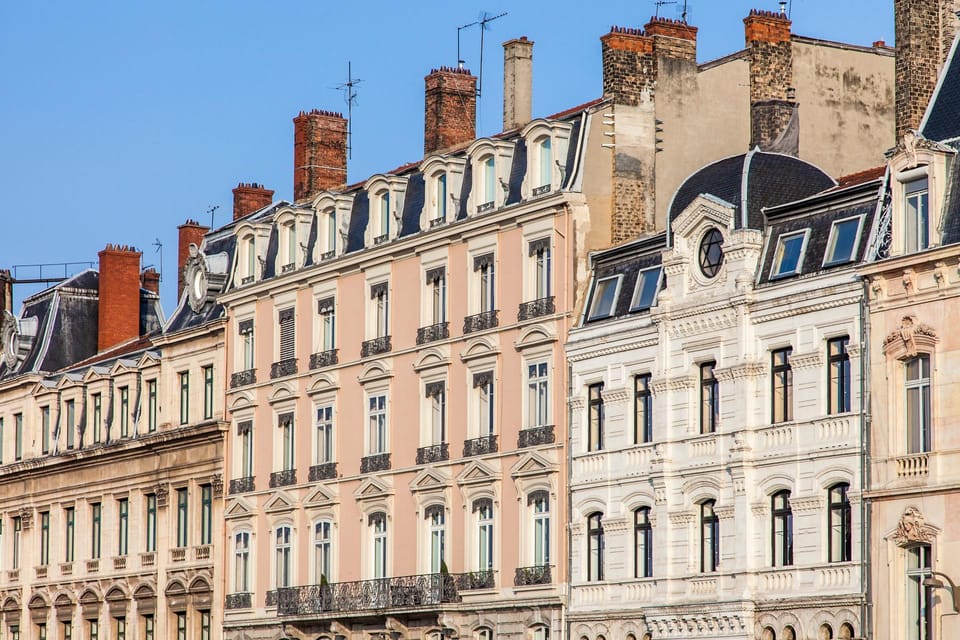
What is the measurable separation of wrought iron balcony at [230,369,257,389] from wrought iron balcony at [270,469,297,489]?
3.32 metres

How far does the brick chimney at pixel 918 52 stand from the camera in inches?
2044

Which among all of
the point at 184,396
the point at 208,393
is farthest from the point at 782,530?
the point at 184,396

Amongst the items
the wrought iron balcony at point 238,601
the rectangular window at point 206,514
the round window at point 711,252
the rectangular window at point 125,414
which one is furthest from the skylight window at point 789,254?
the rectangular window at point 125,414

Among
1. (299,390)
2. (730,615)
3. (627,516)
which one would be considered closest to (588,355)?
(627,516)

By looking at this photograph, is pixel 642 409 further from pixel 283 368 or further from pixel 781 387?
pixel 283 368

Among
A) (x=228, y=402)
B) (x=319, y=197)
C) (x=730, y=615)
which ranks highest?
(x=319, y=197)

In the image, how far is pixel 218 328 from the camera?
72.2m

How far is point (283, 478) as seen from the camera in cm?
6825

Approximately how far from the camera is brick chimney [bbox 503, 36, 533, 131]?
65.1 meters

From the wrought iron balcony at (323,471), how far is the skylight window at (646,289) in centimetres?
1410

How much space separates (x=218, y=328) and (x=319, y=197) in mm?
6773

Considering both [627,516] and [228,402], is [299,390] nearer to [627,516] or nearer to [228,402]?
[228,402]

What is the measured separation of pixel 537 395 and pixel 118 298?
31.1m

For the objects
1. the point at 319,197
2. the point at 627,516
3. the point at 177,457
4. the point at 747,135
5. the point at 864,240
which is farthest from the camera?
the point at 177,457
